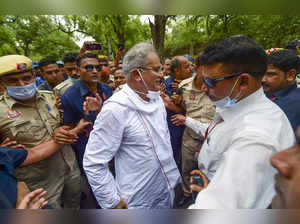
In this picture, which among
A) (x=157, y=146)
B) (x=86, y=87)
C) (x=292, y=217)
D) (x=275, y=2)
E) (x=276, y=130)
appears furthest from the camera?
(x=86, y=87)

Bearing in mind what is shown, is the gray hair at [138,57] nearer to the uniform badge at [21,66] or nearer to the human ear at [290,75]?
the uniform badge at [21,66]

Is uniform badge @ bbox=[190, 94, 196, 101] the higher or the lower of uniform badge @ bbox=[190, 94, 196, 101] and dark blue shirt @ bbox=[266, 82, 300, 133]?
the lower

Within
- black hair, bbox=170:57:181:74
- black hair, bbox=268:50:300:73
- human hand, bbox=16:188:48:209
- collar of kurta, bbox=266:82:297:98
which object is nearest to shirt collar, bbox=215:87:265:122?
human hand, bbox=16:188:48:209

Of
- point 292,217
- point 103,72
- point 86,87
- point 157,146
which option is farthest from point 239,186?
point 103,72

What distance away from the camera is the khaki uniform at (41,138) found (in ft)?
6.05

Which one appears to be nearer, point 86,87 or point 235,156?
point 235,156

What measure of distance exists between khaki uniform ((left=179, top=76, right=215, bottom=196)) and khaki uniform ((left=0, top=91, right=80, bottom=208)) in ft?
5.17

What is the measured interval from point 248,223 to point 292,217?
0.18 feet

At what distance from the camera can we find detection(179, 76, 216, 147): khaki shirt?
100 inches

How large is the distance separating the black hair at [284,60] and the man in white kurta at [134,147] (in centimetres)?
137

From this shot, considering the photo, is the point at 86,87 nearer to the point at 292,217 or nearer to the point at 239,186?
the point at 239,186

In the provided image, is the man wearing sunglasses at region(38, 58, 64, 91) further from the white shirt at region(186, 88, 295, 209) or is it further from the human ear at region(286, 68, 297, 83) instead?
the human ear at region(286, 68, 297, 83)

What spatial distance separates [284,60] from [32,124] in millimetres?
2886

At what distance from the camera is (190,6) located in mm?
351
